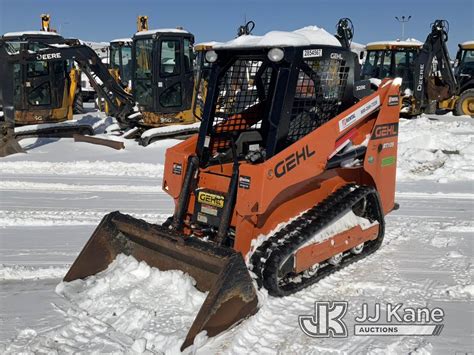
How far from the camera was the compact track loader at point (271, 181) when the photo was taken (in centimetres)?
393

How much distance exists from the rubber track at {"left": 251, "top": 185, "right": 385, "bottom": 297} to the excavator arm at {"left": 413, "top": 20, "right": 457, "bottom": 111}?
1145cm

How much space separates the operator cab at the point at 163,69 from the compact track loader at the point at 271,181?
740cm

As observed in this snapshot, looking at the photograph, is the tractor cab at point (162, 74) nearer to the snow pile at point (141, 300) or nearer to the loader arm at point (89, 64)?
the loader arm at point (89, 64)

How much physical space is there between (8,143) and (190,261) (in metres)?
7.86

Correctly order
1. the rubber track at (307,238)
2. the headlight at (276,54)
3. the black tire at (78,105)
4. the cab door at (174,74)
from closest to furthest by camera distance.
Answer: the rubber track at (307,238)
the headlight at (276,54)
the cab door at (174,74)
the black tire at (78,105)

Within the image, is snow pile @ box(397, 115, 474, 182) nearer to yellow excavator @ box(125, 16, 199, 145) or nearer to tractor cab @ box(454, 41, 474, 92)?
yellow excavator @ box(125, 16, 199, 145)

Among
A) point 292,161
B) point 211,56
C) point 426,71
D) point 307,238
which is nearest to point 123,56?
point 426,71

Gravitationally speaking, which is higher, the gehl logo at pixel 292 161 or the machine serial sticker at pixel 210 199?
the gehl logo at pixel 292 161

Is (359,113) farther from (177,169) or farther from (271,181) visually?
(177,169)

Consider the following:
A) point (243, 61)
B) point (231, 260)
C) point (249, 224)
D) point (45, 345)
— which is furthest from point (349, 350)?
A: point (243, 61)

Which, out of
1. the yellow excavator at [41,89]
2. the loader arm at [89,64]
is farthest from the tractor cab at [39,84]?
the loader arm at [89,64]

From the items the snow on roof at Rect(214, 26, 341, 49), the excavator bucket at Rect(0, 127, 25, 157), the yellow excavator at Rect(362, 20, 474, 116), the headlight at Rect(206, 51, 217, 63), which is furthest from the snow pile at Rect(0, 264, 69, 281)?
the yellow excavator at Rect(362, 20, 474, 116)

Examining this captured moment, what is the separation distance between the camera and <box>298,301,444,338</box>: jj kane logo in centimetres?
358

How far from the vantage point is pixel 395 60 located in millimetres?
16672
